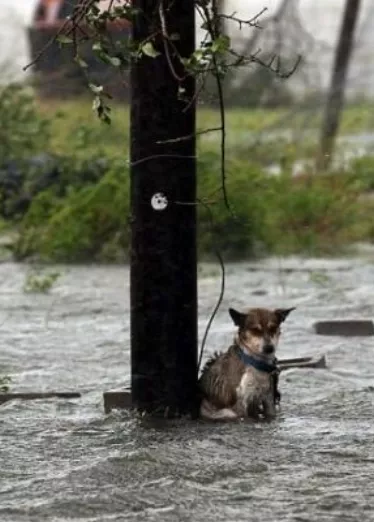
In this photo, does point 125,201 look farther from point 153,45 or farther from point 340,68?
point 153,45

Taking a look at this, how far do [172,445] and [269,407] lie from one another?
28.9 inches

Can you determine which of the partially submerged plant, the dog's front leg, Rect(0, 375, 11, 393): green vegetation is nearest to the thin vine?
the dog's front leg

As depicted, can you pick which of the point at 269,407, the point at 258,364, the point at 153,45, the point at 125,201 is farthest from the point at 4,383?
the point at 125,201

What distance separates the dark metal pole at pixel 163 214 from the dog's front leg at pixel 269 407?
1.35ft

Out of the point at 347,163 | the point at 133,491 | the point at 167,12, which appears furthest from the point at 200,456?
the point at 347,163

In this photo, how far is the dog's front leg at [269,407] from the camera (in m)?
8.91

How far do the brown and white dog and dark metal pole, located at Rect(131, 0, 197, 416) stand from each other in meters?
0.16

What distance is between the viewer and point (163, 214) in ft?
28.4

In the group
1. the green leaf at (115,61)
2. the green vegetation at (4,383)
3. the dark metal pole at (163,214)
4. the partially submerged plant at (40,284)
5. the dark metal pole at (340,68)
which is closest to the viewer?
the green leaf at (115,61)

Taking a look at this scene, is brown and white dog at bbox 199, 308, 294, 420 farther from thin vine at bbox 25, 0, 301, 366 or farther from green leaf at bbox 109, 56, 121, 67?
green leaf at bbox 109, 56, 121, 67

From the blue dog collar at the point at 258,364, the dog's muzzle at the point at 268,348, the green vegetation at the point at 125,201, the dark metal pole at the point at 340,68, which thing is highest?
the dark metal pole at the point at 340,68

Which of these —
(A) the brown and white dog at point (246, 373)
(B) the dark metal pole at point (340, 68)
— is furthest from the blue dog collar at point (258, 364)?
(B) the dark metal pole at point (340, 68)

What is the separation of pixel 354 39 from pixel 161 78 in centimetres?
1611

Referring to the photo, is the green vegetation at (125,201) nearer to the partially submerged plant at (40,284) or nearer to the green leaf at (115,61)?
the partially submerged plant at (40,284)
